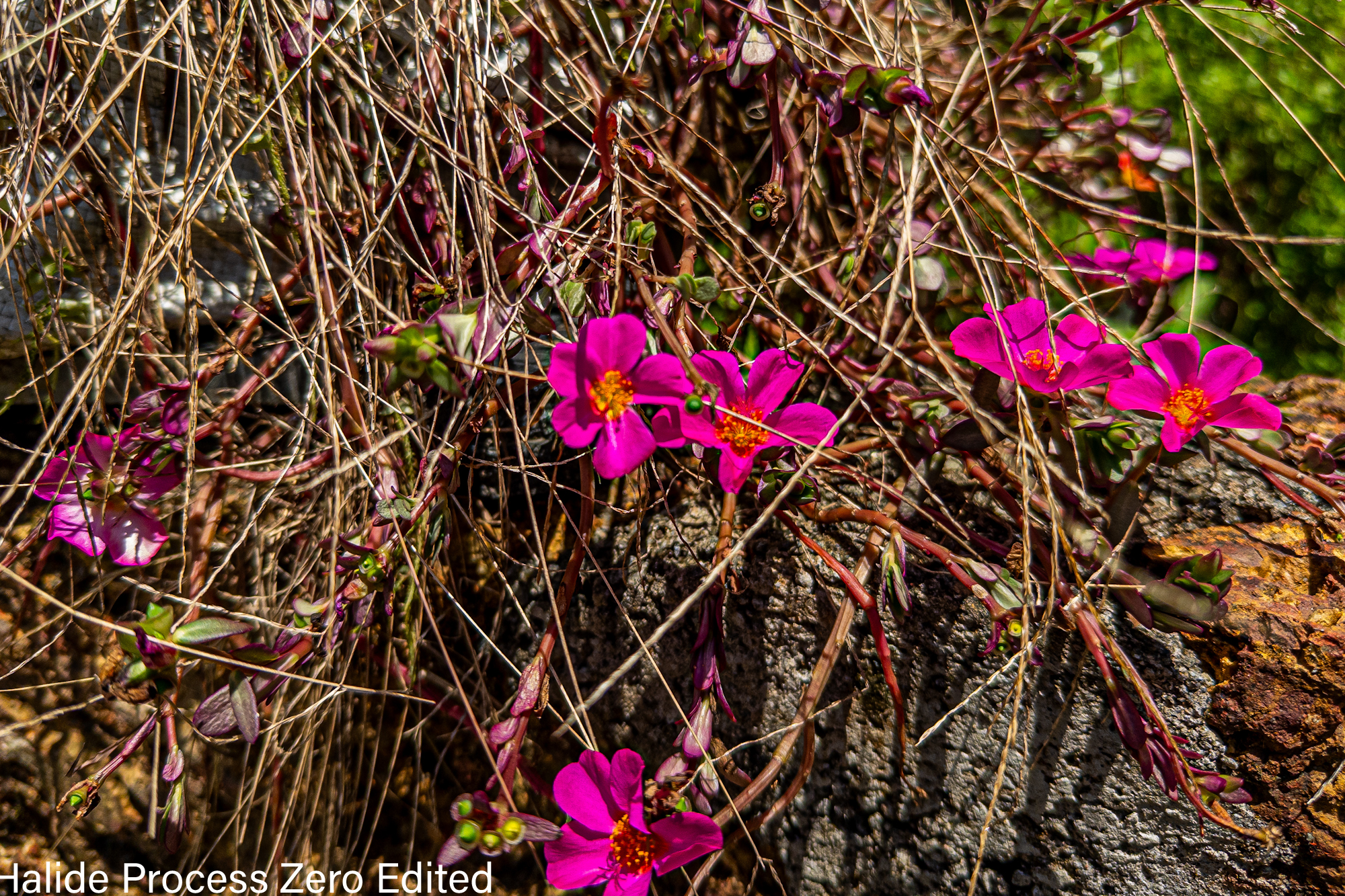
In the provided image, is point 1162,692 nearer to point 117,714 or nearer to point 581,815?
point 581,815

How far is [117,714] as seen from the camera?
1251mm

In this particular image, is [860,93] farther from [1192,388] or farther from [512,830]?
[512,830]

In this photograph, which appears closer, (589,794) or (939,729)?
(589,794)

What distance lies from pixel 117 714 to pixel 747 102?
57.1 inches

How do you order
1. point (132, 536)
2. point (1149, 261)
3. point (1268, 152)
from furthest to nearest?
point (1268, 152), point (1149, 261), point (132, 536)

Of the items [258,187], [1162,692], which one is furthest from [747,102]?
[1162,692]

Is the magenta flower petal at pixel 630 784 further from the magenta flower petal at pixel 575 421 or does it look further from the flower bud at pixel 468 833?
the magenta flower petal at pixel 575 421

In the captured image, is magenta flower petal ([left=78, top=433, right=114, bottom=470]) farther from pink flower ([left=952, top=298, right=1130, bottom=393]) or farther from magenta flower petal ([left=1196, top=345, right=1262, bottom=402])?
magenta flower petal ([left=1196, top=345, right=1262, bottom=402])

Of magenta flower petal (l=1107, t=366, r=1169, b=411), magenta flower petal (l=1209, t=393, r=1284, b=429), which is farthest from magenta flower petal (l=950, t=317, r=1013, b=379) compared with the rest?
magenta flower petal (l=1209, t=393, r=1284, b=429)

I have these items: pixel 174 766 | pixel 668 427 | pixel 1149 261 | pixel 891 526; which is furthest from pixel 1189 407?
pixel 174 766

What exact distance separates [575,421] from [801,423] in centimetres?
26

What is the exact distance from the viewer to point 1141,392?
82 cm

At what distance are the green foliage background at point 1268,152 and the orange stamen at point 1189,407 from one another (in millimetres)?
537

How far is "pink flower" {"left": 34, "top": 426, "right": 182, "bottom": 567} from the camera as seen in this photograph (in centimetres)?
90
